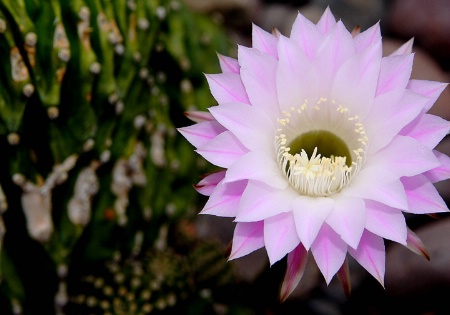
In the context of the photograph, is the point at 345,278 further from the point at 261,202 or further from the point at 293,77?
the point at 293,77

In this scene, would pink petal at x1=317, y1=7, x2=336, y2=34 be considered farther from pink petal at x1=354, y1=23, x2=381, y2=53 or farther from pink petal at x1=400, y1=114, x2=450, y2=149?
pink petal at x1=400, y1=114, x2=450, y2=149

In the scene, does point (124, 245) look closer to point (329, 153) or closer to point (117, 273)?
point (117, 273)

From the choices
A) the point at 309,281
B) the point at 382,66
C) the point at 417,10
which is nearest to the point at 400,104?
the point at 382,66

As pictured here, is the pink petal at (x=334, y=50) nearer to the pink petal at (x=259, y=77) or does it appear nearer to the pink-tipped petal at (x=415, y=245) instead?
the pink petal at (x=259, y=77)

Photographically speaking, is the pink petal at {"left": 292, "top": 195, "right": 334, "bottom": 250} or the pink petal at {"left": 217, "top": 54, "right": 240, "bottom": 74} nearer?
the pink petal at {"left": 292, "top": 195, "right": 334, "bottom": 250}

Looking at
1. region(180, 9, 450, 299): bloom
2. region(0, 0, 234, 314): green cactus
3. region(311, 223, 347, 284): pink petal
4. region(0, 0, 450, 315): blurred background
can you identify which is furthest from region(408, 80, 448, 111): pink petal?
region(0, 0, 234, 314): green cactus

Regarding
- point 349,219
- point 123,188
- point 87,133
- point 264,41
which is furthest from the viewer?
point 123,188

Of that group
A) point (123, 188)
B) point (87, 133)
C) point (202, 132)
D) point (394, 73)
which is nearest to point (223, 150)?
point (202, 132)
